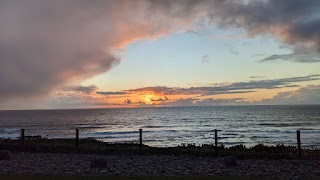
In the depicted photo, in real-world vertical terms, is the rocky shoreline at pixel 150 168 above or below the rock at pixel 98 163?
below

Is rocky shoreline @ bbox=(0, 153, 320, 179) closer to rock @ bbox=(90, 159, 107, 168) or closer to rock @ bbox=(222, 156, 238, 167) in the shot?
rock @ bbox=(90, 159, 107, 168)

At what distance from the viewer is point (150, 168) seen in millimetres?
16266

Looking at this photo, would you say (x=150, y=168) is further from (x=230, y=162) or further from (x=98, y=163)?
(x=230, y=162)

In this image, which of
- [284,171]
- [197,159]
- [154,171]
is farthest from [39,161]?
[284,171]

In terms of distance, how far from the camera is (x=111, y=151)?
2383 cm

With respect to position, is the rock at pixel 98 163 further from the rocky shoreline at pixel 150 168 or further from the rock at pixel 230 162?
the rock at pixel 230 162

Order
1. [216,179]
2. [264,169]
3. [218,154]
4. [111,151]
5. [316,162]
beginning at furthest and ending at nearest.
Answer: [111,151]
[218,154]
[316,162]
[264,169]
[216,179]

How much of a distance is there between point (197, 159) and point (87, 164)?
6413mm

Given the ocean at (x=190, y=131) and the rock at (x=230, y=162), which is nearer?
the rock at (x=230, y=162)

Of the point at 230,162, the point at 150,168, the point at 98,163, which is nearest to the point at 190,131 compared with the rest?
the point at 230,162

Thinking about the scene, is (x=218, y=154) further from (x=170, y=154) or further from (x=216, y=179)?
(x=216, y=179)

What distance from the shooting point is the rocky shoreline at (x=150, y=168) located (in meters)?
14.4

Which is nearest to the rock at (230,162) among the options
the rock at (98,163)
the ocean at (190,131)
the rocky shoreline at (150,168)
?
the rocky shoreline at (150,168)

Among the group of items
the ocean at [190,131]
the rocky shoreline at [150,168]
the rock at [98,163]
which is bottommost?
the ocean at [190,131]
